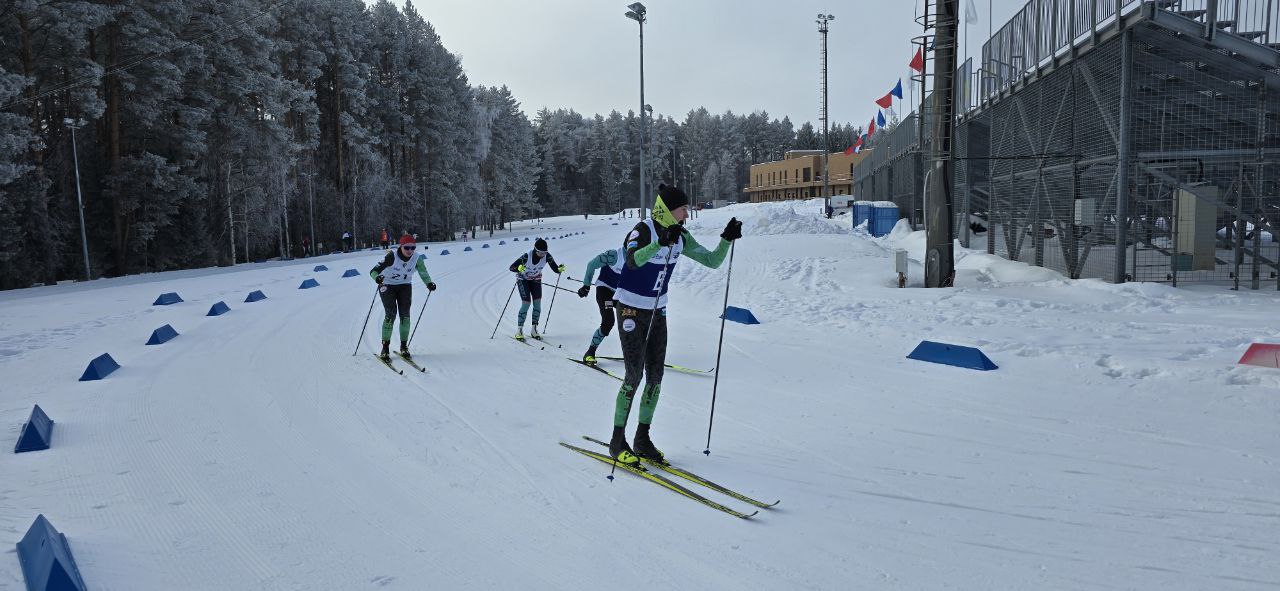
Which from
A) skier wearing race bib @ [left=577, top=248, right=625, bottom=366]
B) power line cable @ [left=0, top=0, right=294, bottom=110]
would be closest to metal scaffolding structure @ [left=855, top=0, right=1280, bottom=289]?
skier wearing race bib @ [left=577, top=248, right=625, bottom=366]

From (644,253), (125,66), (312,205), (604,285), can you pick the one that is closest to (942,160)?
(604,285)

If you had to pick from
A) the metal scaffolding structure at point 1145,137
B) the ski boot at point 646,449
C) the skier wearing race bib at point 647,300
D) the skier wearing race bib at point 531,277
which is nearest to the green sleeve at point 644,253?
the skier wearing race bib at point 647,300

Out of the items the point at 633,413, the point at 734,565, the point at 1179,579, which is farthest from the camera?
the point at 633,413

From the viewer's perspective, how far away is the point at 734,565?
12.1ft

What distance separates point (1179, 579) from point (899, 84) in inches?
1199

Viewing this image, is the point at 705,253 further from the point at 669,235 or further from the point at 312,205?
the point at 312,205

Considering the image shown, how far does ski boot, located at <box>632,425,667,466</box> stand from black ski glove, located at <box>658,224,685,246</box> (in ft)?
4.54

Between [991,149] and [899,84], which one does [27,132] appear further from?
[899,84]

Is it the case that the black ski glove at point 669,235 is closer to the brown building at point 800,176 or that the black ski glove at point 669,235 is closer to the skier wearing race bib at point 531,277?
the skier wearing race bib at point 531,277

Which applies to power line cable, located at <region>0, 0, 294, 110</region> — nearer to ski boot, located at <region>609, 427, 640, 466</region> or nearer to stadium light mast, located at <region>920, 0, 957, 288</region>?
ski boot, located at <region>609, 427, 640, 466</region>

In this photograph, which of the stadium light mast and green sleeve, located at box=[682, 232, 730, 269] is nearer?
green sleeve, located at box=[682, 232, 730, 269]

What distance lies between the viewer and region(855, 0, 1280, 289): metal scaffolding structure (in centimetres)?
1160

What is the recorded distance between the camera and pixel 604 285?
9547mm

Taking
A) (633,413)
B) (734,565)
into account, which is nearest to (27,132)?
(633,413)
